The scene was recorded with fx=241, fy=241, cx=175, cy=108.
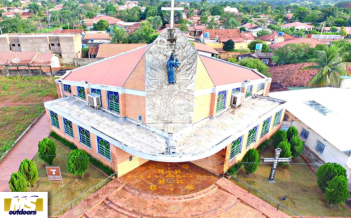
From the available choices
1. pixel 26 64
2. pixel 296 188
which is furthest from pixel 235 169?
pixel 26 64

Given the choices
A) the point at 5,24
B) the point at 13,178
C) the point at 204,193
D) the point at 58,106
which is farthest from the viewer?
the point at 5,24

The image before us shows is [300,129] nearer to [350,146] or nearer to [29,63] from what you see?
[350,146]

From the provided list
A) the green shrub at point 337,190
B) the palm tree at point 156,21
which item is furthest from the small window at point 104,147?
the palm tree at point 156,21

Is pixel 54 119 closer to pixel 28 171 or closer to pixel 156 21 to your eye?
pixel 28 171

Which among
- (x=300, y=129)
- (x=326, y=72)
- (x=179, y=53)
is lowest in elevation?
(x=300, y=129)

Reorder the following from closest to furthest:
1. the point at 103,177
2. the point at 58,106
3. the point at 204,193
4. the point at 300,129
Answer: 1. the point at 204,193
2. the point at 103,177
3. the point at 58,106
4. the point at 300,129

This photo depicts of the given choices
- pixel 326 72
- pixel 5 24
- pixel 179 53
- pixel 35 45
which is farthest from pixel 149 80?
pixel 5 24

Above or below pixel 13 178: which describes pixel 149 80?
above

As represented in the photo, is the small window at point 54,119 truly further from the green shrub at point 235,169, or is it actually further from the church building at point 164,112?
the green shrub at point 235,169
